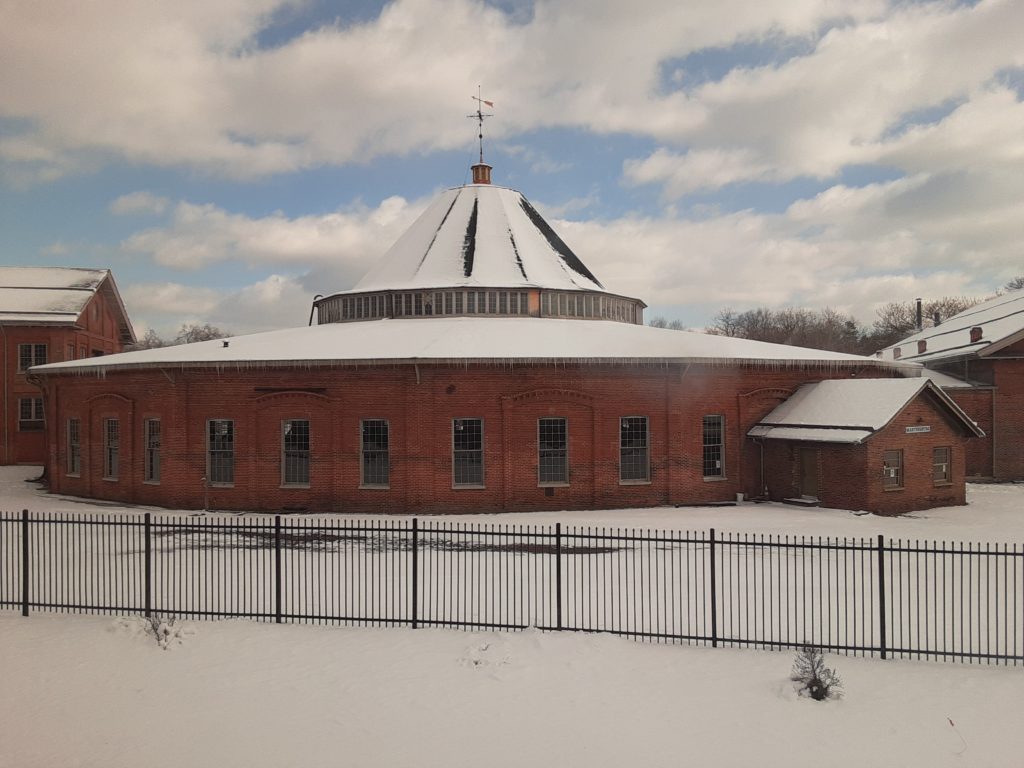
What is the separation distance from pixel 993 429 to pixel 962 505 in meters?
11.2

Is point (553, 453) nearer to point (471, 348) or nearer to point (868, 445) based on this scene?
point (471, 348)

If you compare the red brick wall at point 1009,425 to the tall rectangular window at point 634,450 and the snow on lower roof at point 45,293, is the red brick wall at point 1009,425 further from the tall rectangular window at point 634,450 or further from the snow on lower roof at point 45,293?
the snow on lower roof at point 45,293

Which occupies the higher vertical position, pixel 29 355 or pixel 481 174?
pixel 481 174

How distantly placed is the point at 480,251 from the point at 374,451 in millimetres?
11979

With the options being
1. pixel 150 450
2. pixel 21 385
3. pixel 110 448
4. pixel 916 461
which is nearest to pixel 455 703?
pixel 916 461

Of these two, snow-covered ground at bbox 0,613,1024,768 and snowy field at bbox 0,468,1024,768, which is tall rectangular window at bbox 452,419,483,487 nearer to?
snowy field at bbox 0,468,1024,768

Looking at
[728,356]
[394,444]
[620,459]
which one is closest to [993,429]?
[728,356]

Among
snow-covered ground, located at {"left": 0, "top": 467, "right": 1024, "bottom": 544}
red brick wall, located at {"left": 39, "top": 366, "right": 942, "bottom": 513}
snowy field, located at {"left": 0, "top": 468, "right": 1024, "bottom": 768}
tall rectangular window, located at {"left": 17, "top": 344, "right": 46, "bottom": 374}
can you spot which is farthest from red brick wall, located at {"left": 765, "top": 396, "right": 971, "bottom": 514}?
tall rectangular window, located at {"left": 17, "top": 344, "right": 46, "bottom": 374}

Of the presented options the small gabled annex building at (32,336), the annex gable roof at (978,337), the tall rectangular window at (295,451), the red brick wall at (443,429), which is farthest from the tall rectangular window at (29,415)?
the annex gable roof at (978,337)

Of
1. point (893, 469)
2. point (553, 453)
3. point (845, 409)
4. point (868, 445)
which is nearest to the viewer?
point (868, 445)

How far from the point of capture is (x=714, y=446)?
975 inches

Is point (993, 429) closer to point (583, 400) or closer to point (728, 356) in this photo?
point (728, 356)

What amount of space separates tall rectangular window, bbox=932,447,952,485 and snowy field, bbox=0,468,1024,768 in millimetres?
16035

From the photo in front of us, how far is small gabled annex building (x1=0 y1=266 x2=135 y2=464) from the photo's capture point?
41.4 metres
